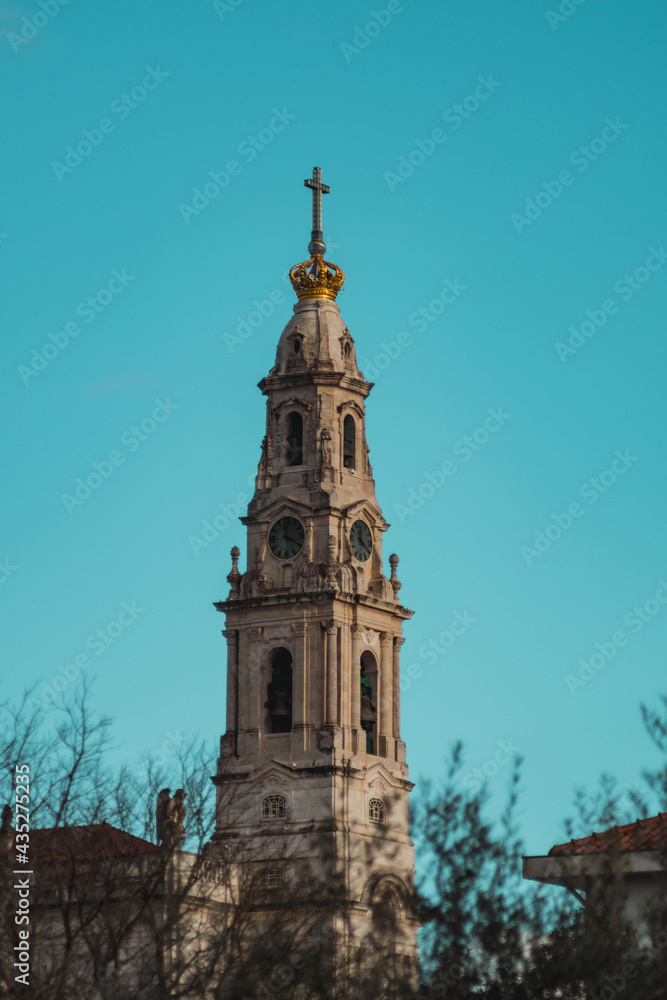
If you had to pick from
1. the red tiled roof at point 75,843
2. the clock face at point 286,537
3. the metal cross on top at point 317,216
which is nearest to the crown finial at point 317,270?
the metal cross on top at point 317,216

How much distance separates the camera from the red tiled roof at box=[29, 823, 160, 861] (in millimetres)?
57250

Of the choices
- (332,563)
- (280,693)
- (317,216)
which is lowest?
(280,693)

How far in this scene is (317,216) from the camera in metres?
106

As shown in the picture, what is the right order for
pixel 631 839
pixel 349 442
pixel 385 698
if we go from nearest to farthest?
pixel 631 839 → pixel 385 698 → pixel 349 442

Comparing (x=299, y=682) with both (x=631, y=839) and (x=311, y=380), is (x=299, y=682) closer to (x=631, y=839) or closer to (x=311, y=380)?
(x=311, y=380)

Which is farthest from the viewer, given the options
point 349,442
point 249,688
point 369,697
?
point 349,442

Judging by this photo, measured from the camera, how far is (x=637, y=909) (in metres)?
40.0

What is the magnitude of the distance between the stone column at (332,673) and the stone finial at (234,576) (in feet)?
19.0

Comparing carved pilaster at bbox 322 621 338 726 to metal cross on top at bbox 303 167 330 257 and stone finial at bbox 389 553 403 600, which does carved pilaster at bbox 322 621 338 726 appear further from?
metal cross on top at bbox 303 167 330 257

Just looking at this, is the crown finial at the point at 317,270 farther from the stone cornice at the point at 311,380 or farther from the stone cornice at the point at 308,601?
the stone cornice at the point at 308,601

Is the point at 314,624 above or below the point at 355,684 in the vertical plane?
above

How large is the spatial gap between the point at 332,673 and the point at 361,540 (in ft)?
28.4

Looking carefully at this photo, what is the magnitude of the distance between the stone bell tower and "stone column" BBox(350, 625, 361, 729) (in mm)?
51

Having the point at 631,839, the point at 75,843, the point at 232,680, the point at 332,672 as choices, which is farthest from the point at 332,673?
the point at 631,839
